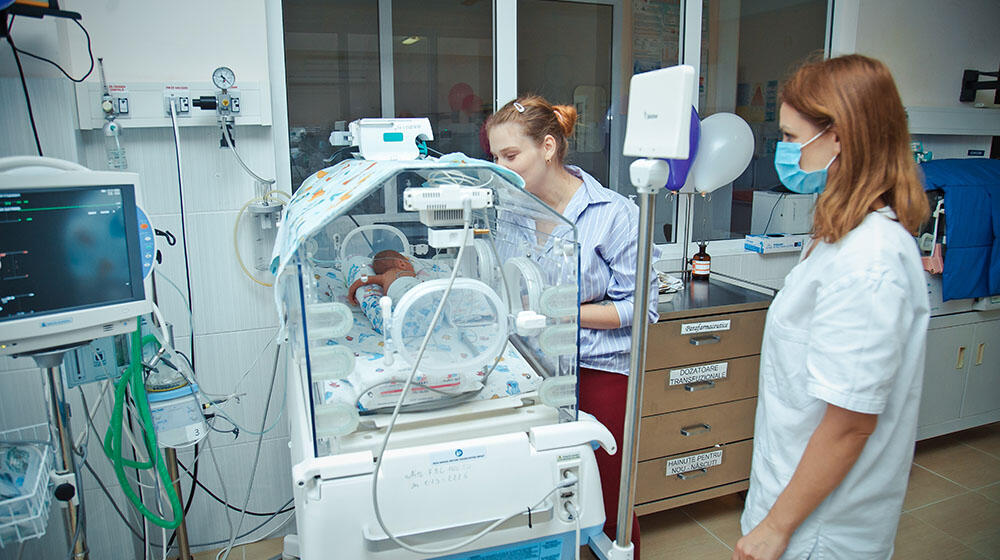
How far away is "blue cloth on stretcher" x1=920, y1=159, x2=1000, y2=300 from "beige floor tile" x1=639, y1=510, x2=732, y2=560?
4.94ft

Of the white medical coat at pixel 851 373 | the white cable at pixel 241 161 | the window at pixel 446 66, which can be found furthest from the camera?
the window at pixel 446 66

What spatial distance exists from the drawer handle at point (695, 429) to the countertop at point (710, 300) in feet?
1.35

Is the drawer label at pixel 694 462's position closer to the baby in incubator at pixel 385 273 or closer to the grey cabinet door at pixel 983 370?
the baby in incubator at pixel 385 273

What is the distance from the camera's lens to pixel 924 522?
2.44 metres

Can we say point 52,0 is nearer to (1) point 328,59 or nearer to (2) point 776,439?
(1) point 328,59

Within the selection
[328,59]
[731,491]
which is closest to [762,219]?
[731,491]

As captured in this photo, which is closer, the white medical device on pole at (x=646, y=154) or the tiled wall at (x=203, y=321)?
the white medical device on pole at (x=646, y=154)

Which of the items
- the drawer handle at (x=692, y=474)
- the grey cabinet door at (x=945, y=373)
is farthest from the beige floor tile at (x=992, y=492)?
the drawer handle at (x=692, y=474)

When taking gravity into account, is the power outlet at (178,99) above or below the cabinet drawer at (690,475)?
above

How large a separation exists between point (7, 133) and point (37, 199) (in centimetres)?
67

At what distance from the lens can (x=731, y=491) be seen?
2408mm

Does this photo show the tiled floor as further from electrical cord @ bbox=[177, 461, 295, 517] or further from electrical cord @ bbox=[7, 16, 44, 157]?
electrical cord @ bbox=[7, 16, 44, 157]

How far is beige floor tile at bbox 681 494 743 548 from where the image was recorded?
2.36m

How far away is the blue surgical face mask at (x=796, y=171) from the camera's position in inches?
43.7
